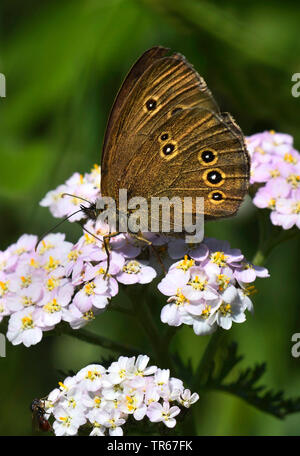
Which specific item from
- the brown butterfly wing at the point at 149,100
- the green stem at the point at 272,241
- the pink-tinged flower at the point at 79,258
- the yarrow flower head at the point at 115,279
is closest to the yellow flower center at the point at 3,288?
the yarrow flower head at the point at 115,279

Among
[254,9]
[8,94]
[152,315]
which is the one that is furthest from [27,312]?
[254,9]


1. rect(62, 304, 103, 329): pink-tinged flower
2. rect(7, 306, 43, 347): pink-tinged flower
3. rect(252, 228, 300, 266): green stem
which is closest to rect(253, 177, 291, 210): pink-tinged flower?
→ rect(252, 228, 300, 266): green stem

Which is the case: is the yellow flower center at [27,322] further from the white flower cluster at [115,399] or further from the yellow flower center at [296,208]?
the yellow flower center at [296,208]

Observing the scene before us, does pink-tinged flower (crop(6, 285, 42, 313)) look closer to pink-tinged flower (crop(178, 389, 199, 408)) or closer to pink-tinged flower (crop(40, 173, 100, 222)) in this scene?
pink-tinged flower (crop(40, 173, 100, 222))

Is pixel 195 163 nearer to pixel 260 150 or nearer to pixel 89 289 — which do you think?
pixel 260 150

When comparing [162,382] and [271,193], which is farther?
[271,193]

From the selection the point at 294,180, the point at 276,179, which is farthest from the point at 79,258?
the point at 294,180
